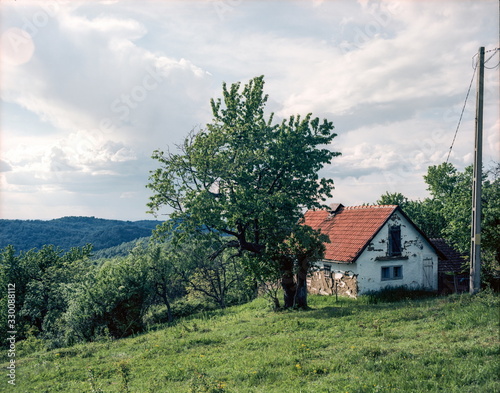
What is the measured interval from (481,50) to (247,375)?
1555cm

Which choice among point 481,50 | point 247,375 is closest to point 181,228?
point 247,375

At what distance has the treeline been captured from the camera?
80.8 feet

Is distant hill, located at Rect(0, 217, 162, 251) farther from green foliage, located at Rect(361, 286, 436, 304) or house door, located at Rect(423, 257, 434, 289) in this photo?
house door, located at Rect(423, 257, 434, 289)

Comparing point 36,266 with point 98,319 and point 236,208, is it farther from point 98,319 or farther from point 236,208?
point 236,208

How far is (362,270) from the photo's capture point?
2411 centimetres

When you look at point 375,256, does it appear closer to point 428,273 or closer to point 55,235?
point 428,273

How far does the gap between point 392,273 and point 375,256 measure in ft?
6.85

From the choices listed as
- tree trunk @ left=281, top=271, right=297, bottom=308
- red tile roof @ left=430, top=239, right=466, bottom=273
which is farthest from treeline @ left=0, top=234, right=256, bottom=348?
red tile roof @ left=430, top=239, right=466, bottom=273

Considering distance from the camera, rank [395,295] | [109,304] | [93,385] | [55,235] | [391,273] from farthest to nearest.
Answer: [55,235] < [391,273] < [109,304] < [395,295] < [93,385]

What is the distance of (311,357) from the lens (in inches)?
433

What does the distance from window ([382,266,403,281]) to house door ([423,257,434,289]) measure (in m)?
2.47

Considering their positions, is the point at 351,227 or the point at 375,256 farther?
the point at 351,227

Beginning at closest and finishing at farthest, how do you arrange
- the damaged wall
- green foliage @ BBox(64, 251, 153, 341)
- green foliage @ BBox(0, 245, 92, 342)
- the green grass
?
the green grass, the damaged wall, green foliage @ BBox(64, 251, 153, 341), green foliage @ BBox(0, 245, 92, 342)

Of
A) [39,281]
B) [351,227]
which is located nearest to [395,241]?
[351,227]
